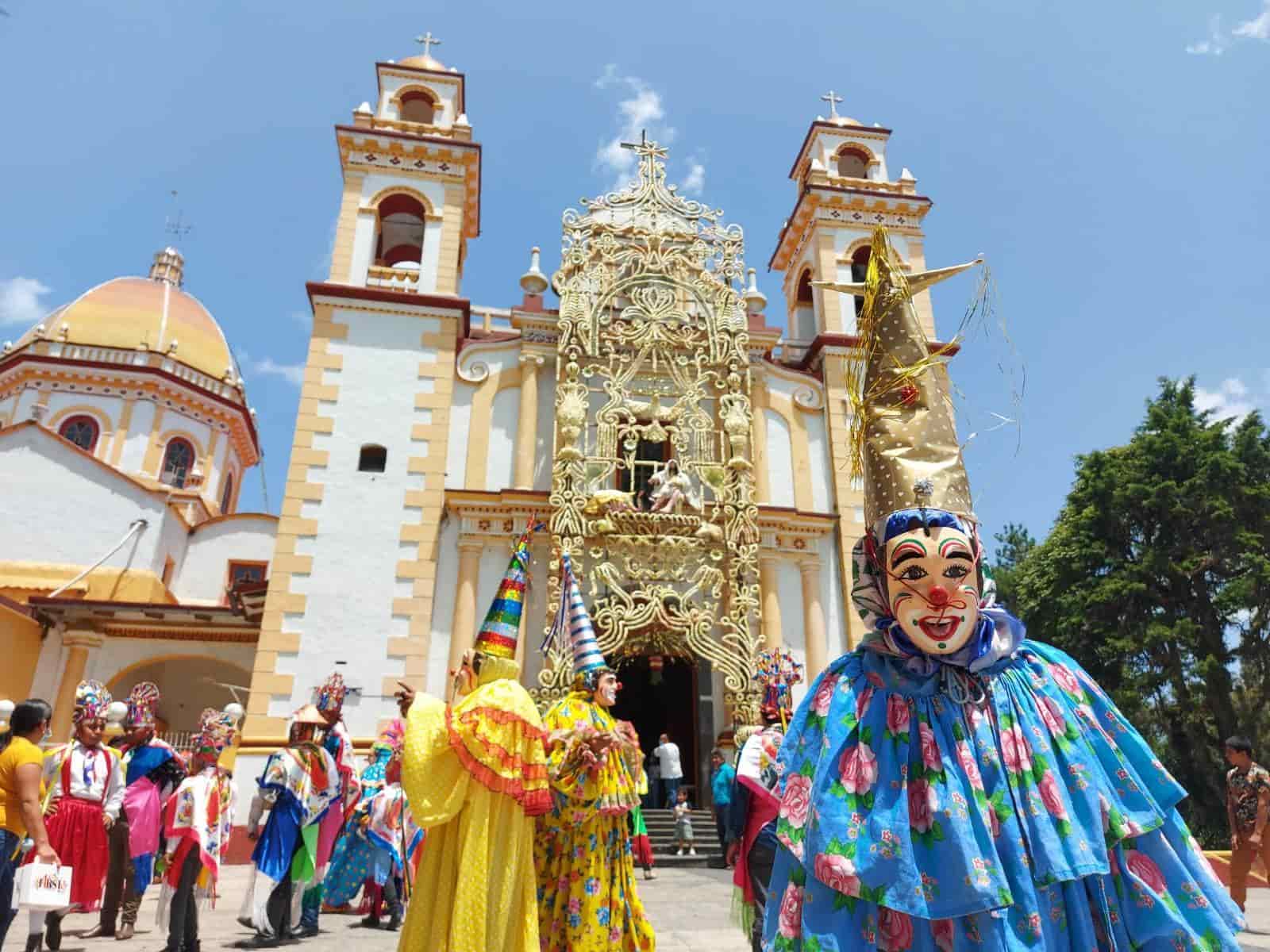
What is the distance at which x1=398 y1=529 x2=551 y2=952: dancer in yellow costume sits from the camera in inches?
162

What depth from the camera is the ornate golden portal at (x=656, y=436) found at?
12.6m

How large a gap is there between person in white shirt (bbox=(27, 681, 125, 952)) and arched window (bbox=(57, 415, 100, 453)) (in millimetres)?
20741

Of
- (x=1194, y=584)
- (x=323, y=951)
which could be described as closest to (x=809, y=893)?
(x=323, y=951)

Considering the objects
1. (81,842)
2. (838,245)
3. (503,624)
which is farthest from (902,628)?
(838,245)

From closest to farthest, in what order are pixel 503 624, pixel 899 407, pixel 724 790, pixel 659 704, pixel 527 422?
pixel 899 407, pixel 503 624, pixel 724 790, pixel 527 422, pixel 659 704

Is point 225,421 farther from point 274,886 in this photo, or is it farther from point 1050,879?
point 1050,879

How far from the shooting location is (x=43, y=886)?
14.0 feet

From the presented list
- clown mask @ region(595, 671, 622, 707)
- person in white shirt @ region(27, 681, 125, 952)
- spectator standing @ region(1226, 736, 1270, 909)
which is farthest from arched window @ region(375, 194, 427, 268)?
spectator standing @ region(1226, 736, 1270, 909)

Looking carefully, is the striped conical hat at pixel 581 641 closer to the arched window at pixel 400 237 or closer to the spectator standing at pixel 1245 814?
the spectator standing at pixel 1245 814

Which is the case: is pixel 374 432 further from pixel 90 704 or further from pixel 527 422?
pixel 90 704

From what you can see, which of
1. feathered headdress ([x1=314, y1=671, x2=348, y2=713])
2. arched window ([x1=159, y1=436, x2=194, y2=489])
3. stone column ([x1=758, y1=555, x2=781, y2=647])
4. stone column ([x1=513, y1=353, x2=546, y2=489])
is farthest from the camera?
arched window ([x1=159, y1=436, x2=194, y2=489])

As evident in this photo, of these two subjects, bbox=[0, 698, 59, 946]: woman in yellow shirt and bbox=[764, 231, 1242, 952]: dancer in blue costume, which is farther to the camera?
bbox=[0, 698, 59, 946]: woman in yellow shirt

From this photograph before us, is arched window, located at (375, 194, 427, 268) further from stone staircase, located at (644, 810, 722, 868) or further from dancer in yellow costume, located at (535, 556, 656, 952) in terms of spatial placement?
dancer in yellow costume, located at (535, 556, 656, 952)

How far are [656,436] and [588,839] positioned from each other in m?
9.42
